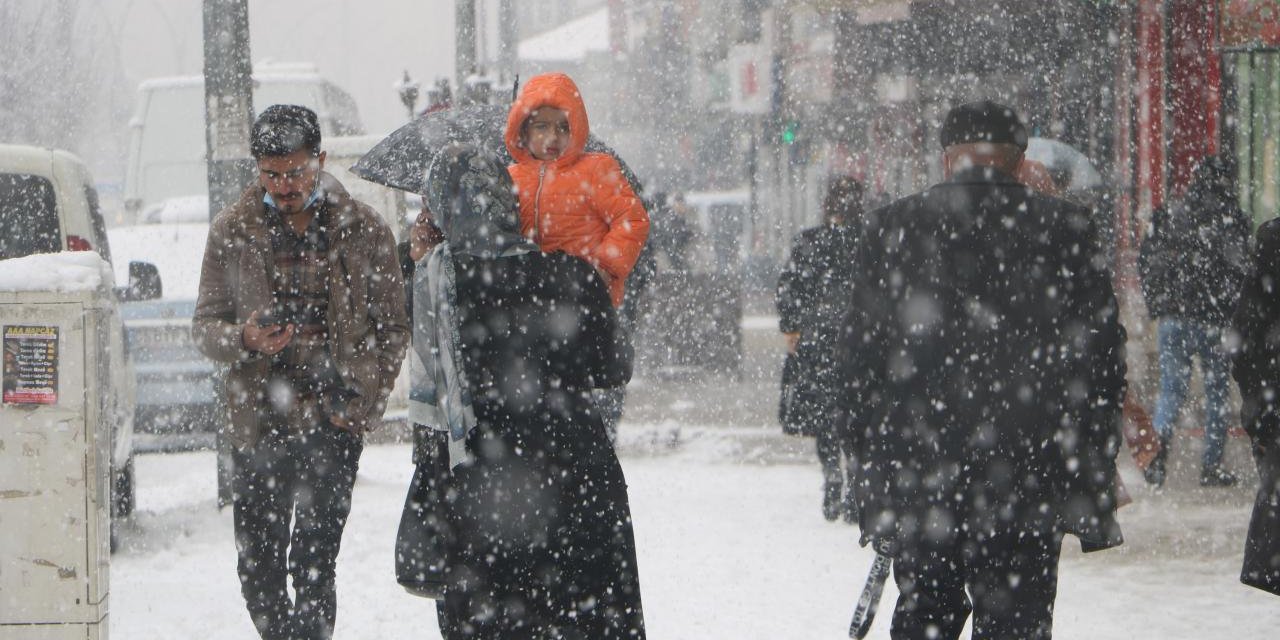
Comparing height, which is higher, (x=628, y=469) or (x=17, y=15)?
(x=17, y=15)

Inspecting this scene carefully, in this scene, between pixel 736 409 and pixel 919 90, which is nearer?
pixel 736 409

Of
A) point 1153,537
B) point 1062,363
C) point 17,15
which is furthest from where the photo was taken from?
point 17,15

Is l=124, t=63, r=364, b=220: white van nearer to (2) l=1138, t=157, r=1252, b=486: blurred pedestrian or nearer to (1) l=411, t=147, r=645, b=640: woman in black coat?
(2) l=1138, t=157, r=1252, b=486: blurred pedestrian

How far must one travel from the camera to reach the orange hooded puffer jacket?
4.70m

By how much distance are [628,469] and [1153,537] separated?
11.9 feet

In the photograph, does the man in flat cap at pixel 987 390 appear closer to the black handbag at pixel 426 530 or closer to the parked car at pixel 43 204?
the black handbag at pixel 426 530

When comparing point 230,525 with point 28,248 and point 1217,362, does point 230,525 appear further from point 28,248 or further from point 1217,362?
point 1217,362

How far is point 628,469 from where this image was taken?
10.3 metres

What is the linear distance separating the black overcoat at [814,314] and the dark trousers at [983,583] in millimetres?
3692

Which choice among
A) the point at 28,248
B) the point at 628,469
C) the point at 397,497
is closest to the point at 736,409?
the point at 628,469

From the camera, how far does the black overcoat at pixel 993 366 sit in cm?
386

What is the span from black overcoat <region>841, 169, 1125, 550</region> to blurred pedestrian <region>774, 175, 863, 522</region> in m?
3.62

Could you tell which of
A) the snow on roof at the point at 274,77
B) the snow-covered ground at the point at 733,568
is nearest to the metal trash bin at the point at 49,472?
the snow-covered ground at the point at 733,568

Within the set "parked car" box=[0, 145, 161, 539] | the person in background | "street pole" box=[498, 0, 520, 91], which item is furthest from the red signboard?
"street pole" box=[498, 0, 520, 91]
